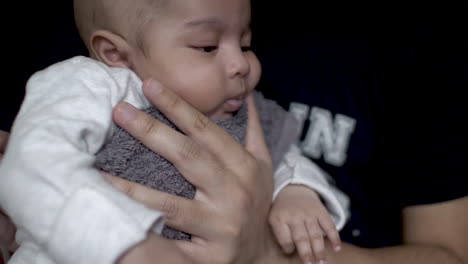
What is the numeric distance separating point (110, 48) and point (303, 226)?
60 centimetres

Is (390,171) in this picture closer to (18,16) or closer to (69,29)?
(69,29)

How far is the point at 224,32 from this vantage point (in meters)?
0.89

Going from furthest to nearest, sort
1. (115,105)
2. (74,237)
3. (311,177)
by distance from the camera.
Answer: (311,177)
(115,105)
(74,237)

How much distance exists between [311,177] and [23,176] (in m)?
0.70

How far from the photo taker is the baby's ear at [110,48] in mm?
887

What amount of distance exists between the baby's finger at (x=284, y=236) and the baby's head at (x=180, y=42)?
315 mm

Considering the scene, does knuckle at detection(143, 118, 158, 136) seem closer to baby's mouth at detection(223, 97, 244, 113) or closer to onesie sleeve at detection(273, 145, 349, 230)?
baby's mouth at detection(223, 97, 244, 113)

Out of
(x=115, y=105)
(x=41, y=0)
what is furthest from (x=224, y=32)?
(x=41, y=0)

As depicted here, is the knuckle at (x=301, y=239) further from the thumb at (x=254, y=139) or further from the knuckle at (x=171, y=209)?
the knuckle at (x=171, y=209)

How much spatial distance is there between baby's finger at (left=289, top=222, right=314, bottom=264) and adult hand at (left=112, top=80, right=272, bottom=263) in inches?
3.5

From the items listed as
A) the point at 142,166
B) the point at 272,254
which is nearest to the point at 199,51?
the point at 142,166

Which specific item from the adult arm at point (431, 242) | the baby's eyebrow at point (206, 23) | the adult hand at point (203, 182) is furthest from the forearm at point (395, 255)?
the baby's eyebrow at point (206, 23)

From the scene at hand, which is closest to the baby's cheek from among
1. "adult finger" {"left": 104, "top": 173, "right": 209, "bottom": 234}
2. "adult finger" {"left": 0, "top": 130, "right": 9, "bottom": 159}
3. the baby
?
the baby

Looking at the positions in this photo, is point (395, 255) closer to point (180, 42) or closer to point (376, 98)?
point (376, 98)
